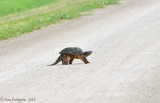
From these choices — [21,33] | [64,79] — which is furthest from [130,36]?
[64,79]

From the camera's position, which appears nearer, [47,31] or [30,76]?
[30,76]

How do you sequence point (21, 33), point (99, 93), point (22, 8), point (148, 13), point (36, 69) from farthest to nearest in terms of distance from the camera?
point (22, 8), point (148, 13), point (21, 33), point (36, 69), point (99, 93)

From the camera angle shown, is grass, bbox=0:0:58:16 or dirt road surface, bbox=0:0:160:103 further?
grass, bbox=0:0:58:16

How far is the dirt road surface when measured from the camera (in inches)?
311

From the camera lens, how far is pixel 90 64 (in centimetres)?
1057

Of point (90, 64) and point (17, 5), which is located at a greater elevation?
point (17, 5)

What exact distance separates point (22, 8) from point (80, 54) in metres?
18.1

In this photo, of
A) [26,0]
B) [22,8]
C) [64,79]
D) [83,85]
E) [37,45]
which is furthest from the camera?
[26,0]

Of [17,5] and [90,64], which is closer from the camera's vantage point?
[90,64]

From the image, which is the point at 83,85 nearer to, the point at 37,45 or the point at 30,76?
the point at 30,76

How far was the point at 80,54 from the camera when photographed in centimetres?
1048

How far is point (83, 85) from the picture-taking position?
850 cm

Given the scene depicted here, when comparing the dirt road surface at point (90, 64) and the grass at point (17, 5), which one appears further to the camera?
the grass at point (17, 5)

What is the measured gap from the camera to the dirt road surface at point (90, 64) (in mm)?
7891
